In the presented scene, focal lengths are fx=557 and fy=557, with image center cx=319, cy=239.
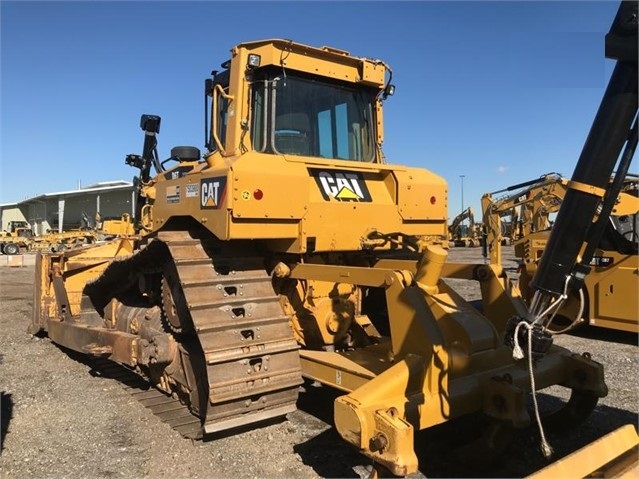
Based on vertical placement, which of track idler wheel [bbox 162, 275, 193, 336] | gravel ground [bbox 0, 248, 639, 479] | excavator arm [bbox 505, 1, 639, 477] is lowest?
gravel ground [bbox 0, 248, 639, 479]

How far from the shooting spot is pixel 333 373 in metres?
4.06

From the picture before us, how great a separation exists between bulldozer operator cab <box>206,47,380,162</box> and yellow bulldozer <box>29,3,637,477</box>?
2cm

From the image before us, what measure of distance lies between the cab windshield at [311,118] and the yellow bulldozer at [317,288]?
0.05ft

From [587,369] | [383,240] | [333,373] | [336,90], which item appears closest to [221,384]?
[333,373]

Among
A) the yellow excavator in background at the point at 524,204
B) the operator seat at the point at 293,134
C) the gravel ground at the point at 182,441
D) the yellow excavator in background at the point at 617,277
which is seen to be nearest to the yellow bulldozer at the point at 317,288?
the operator seat at the point at 293,134

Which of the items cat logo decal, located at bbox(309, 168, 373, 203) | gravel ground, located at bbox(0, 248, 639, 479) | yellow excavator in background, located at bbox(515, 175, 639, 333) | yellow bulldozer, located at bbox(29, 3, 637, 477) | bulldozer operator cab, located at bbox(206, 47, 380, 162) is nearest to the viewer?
yellow bulldozer, located at bbox(29, 3, 637, 477)

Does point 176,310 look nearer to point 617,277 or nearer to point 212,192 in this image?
point 212,192

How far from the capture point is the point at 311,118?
5.15m

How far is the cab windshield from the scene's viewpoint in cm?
484

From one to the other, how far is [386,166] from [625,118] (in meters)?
2.73

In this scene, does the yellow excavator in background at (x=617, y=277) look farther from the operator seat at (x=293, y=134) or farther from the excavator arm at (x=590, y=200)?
the excavator arm at (x=590, y=200)

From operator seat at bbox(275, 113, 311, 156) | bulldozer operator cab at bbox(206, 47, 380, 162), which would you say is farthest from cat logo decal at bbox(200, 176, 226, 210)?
operator seat at bbox(275, 113, 311, 156)

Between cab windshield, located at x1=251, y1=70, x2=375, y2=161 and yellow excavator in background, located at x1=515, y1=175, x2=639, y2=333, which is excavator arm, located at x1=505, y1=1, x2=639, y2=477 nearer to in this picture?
cab windshield, located at x1=251, y1=70, x2=375, y2=161

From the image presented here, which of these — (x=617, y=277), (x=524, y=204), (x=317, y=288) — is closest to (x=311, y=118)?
(x=317, y=288)
